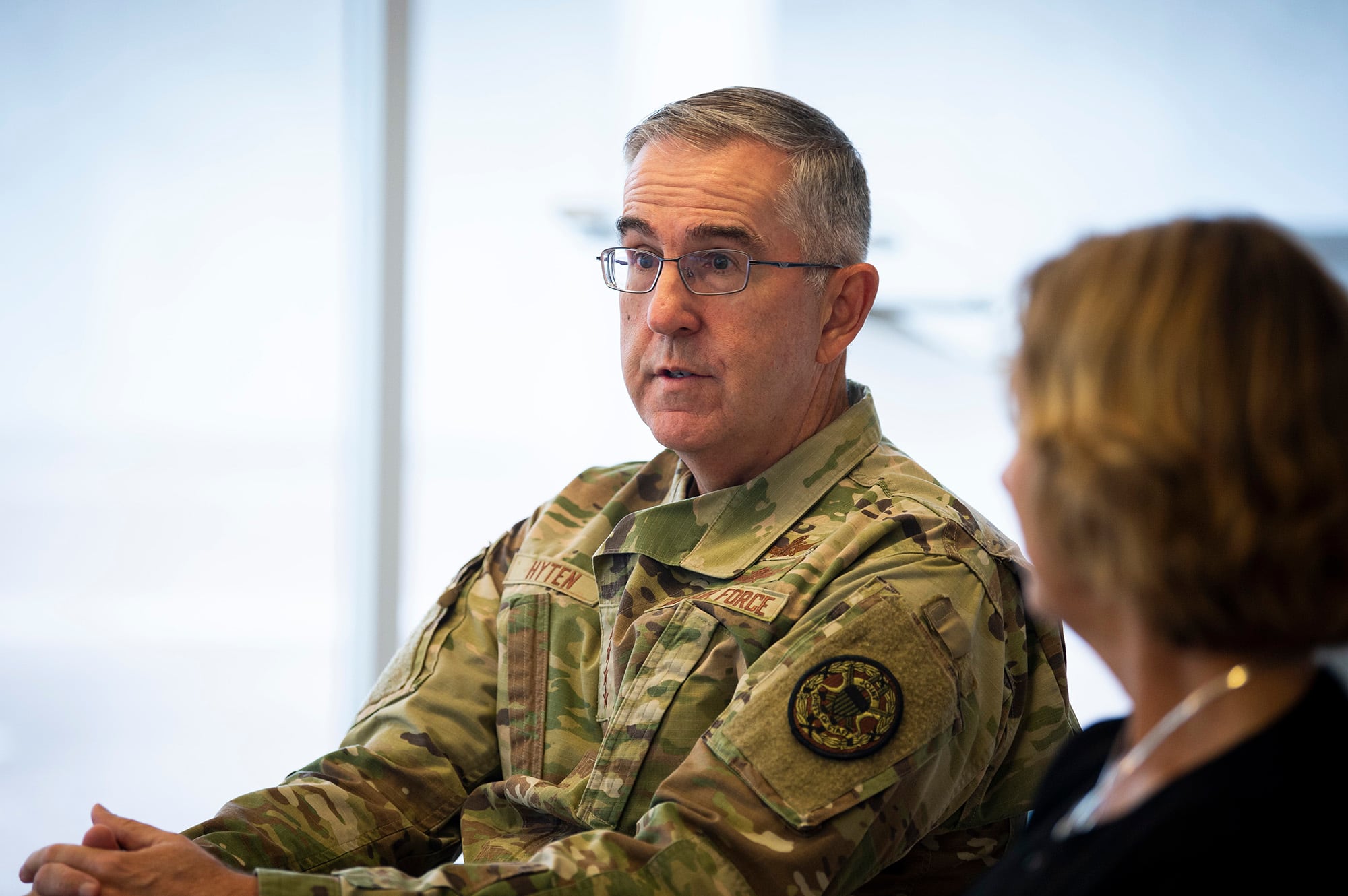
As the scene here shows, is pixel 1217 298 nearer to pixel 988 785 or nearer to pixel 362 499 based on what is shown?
pixel 988 785

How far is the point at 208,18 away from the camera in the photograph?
2.84 meters

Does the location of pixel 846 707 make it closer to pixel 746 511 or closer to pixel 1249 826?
pixel 746 511

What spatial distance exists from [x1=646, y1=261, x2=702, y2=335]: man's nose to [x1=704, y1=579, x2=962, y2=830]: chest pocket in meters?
0.46

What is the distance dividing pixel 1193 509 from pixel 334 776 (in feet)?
4.09

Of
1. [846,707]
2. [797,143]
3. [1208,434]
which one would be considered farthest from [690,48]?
[1208,434]

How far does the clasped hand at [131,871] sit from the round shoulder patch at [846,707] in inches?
23.4

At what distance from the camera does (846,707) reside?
1213mm

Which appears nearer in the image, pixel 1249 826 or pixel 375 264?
pixel 1249 826

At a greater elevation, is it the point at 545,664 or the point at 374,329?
the point at 374,329

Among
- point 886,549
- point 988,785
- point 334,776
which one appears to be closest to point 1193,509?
point 886,549

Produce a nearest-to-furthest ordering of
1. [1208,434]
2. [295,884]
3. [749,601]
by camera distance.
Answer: [1208,434]
[295,884]
[749,601]

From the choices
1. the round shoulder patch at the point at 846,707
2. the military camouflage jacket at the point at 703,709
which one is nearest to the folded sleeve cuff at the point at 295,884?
the military camouflage jacket at the point at 703,709

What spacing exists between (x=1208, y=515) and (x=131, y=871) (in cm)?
113

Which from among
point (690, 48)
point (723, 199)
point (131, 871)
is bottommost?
point (131, 871)
